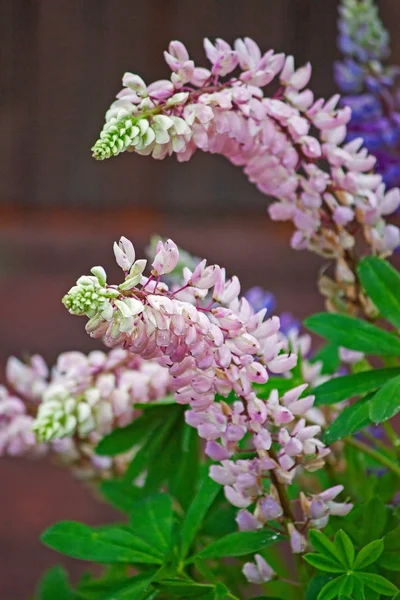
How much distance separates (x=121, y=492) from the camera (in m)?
0.61

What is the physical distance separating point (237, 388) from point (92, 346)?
1136mm

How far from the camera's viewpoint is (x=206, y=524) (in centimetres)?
54

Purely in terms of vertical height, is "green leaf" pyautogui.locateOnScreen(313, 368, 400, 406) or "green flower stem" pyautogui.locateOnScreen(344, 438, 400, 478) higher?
"green leaf" pyautogui.locateOnScreen(313, 368, 400, 406)

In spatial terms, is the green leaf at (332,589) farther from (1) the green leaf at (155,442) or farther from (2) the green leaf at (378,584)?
(1) the green leaf at (155,442)

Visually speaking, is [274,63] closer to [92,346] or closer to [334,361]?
[334,361]

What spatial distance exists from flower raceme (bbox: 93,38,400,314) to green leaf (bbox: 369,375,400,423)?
0.11 meters

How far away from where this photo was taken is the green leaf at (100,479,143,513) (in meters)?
0.61

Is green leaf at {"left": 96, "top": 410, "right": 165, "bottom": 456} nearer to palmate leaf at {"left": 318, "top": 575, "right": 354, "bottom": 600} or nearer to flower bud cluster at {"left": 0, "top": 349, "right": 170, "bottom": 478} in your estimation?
flower bud cluster at {"left": 0, "top": 349, "right": 170, "bottom": 478}

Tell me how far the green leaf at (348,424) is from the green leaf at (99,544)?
11 centimetres

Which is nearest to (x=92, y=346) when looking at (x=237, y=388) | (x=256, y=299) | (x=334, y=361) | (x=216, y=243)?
(x=216, y=243)

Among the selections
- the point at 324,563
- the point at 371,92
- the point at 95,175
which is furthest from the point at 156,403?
the point at 95,175

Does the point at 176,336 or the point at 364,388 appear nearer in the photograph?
the point at 176,336

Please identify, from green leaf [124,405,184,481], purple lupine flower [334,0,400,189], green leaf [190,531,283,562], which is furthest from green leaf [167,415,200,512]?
purple lupine flower [334,0,400,189]

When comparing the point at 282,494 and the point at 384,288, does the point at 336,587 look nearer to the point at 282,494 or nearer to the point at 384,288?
the point at 282,494
